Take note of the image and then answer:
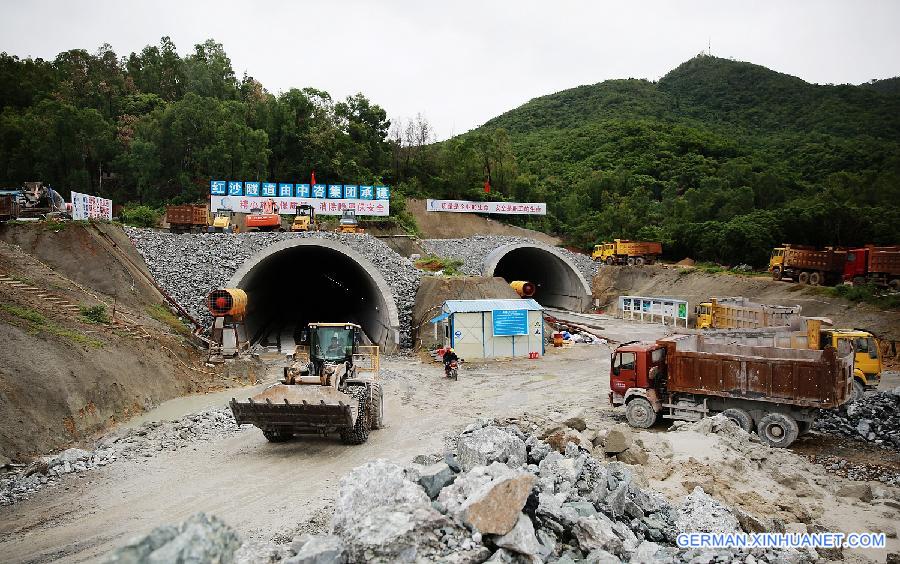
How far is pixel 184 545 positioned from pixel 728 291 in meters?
36.3

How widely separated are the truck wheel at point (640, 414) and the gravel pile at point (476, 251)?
2562 centimetres

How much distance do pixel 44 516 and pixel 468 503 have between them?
6.93m

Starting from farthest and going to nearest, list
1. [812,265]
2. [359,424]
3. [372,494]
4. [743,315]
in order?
[812,265] → [743,315] → [359,424] → [372,494]

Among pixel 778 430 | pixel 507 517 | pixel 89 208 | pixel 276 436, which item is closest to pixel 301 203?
pixel 89 208

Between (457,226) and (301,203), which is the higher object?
(301,203)

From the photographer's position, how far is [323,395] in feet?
39.1

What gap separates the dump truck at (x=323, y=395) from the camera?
11.4 metres

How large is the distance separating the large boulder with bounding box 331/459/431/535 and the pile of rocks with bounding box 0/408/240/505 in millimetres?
6634

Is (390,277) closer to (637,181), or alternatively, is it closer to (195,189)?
(195,189)

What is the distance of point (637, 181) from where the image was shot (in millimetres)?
68125

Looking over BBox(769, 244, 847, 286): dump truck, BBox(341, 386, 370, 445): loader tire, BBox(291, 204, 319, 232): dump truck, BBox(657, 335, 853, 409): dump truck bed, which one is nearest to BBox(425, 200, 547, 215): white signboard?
BBox(291, 204, 319, 232): dump truck

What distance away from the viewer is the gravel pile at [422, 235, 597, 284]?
4178 centimetres

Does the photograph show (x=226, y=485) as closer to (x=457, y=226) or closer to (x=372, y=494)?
(x=372, y=494)

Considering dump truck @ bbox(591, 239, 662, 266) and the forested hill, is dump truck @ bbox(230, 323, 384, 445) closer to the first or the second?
dump truck @ bbox(591, 239, 662, 266)
